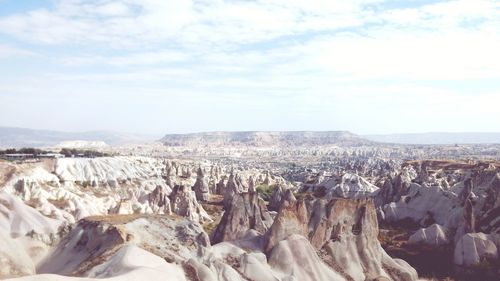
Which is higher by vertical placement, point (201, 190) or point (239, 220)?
point (239, 220)

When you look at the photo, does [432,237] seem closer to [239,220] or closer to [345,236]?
[345,236]

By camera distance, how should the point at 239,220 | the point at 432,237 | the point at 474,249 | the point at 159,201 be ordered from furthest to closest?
the point at 159,201, the point at 432,237, the point at 474,249, the point at 239,220

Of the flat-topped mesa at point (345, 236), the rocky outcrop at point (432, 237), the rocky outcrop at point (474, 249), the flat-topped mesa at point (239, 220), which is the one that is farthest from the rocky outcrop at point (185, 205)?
the rocky outcrop at point (474, 249)

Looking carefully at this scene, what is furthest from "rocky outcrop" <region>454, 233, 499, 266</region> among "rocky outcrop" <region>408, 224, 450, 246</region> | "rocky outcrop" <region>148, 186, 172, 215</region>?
"rocky outcrop" <region>148, 186, 172, 215</region>

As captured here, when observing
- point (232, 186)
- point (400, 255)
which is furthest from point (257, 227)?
point (232, 186)

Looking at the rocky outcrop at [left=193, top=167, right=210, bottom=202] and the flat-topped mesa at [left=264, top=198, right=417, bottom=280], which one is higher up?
the flat-topped mesa at [left=264, top=198, right=417, bottom=280]

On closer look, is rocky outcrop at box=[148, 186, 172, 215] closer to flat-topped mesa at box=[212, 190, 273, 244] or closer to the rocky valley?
the rocky valley

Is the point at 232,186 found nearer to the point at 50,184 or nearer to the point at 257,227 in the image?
the point at 50,184

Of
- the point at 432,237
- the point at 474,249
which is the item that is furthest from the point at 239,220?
the point at 432,237
